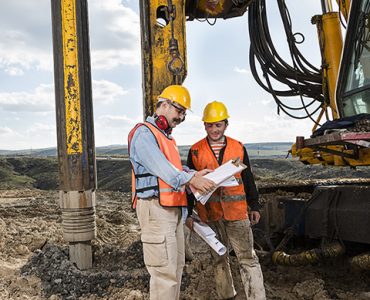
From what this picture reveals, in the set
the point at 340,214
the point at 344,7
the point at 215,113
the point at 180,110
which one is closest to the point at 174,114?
the point at 180,110

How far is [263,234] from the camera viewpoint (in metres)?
5.99

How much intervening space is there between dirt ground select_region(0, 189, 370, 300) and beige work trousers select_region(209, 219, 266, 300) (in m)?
0.23

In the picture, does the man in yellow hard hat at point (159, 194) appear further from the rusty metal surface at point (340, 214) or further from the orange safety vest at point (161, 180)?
the rusty metal surface at point (340, 214)

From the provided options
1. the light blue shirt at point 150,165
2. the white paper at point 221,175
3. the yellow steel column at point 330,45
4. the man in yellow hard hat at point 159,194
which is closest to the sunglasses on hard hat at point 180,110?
the man in yellow hard hat at point 159,194

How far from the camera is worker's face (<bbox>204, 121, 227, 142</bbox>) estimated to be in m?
4.16

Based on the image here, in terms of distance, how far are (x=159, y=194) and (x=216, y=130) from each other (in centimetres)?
111

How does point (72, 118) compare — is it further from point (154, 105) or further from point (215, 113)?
point (215, 113)

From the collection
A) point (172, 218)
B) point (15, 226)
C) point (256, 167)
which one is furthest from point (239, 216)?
point (256, 167)

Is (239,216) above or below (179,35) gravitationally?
below

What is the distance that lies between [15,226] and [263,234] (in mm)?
3145

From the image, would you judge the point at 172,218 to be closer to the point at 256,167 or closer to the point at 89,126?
the point at 89,126

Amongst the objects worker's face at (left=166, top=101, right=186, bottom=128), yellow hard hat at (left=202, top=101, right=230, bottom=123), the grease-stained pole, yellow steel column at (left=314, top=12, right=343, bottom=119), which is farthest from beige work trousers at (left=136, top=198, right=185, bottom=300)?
yellow steel column at (left=314, top=12, right=343, bottom=119)

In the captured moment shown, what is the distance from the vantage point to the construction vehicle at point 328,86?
14.8 ft

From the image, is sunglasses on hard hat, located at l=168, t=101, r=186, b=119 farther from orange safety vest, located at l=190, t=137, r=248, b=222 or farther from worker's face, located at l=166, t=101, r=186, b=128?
orange safety vest, located at l=190, t=137, r=248, b=222
